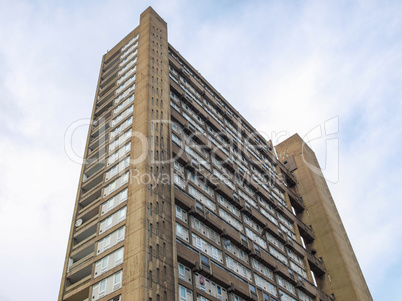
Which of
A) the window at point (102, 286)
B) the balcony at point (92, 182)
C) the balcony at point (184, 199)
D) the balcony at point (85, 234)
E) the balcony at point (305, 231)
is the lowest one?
the window at point (102, 286)

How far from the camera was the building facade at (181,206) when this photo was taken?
38.9 metres

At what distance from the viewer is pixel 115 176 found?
4672cm

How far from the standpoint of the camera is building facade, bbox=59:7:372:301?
38.9 metres

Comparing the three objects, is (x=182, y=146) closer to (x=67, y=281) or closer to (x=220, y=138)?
(x=220, y=138)

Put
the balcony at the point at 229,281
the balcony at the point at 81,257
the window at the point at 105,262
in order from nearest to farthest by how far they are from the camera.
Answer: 1. the window at the point at 105,262
2. the balcony at the point at 81,257
3. the balcony at the point at 229,281

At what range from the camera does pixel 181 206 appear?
4628 centimetres

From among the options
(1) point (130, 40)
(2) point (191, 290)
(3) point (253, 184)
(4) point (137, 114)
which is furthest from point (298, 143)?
(2) point (191, 290)

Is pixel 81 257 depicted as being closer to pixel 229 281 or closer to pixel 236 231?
pixel 229 281

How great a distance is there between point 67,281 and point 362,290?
2002 inches

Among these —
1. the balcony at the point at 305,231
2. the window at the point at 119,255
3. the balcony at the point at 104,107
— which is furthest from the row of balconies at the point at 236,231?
the balcony at the point at 104,107

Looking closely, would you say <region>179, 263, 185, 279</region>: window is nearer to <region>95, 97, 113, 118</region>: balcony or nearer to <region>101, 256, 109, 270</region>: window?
<region>101, 256, 109, 270</region>: window

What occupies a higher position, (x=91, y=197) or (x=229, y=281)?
(x=91, y=197)

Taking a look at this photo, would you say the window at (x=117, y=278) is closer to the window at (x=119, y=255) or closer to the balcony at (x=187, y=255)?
the window at (x=119, y=255)

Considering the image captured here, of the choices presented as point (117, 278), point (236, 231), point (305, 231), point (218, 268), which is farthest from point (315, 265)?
point (117, 278)
